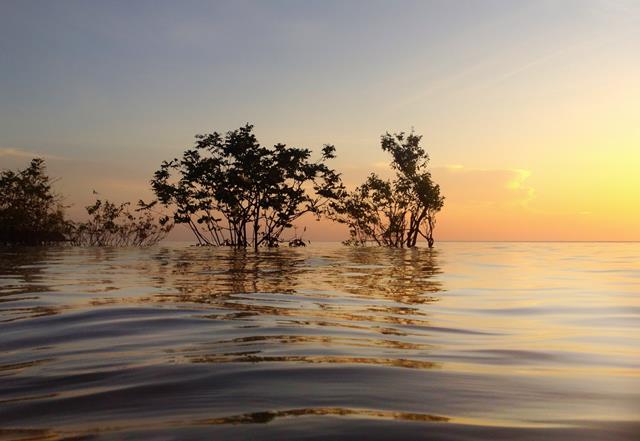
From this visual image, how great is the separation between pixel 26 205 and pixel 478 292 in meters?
30.9

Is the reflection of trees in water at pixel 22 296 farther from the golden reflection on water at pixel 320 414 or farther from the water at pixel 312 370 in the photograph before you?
the golden reflection on water at pixel 320 414

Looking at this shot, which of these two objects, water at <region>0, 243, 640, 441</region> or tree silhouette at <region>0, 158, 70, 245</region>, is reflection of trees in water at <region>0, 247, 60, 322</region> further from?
tree silhouette at <region>0, 158, 70, 245</region>

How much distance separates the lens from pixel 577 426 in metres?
1.70

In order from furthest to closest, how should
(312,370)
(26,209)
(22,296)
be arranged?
(26,209), (22,296), (312,370)

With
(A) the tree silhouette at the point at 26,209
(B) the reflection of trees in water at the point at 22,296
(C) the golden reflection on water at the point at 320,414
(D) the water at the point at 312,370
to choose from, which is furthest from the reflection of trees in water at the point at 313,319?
(A) the tree silhouette at the point at 26,209

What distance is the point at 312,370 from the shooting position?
2.44 m

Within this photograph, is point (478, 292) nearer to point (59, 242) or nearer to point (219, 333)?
point (219, 333)

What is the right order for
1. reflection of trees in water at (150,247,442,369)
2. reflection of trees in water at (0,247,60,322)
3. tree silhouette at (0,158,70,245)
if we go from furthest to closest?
tree silhouette at (0,158,70,245), reflection of trees in water at (0,247,60,322), reflection of trees in water at (150,247,442,369)

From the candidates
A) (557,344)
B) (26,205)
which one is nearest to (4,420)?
(557,344)

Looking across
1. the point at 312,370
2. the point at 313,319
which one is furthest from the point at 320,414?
the point at 313,319

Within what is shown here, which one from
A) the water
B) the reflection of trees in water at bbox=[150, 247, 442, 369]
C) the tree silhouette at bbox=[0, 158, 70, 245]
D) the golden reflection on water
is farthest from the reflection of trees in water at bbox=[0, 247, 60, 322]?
the tree silhouette at bbox=[0, 158, 70, 245]

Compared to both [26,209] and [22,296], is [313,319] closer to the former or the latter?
[22,296]

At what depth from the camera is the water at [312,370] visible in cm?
166

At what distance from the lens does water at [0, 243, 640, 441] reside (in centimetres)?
166
